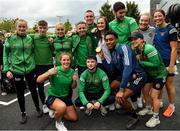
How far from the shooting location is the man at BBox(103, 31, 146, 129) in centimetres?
505

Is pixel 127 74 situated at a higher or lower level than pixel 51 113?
higher

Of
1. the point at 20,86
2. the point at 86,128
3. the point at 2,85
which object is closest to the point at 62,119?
the point at 86,128

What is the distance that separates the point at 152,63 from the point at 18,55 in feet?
8.27

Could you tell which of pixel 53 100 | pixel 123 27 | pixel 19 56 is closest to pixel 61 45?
pixel 19 56

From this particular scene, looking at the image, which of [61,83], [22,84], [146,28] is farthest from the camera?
[146,28]

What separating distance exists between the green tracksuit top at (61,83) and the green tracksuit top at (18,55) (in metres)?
0.58

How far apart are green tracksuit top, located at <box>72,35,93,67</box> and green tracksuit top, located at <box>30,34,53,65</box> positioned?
0.56m

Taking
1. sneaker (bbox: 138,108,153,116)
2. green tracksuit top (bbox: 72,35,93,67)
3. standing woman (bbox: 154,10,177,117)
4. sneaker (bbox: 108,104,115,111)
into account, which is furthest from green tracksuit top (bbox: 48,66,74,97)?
standing woman (bbox: 154,10,177,117)

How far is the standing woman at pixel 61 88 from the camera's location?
5328 mm

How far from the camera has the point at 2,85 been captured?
29.3 feet

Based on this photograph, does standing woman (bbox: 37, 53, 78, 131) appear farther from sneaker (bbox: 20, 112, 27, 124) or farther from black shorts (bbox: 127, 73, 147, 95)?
black shorts (bbox: 127, 73, 147, 95)

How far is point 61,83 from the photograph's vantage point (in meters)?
5.51

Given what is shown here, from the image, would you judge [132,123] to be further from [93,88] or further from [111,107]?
[93,88]

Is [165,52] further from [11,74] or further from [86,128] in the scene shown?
[11,74]
